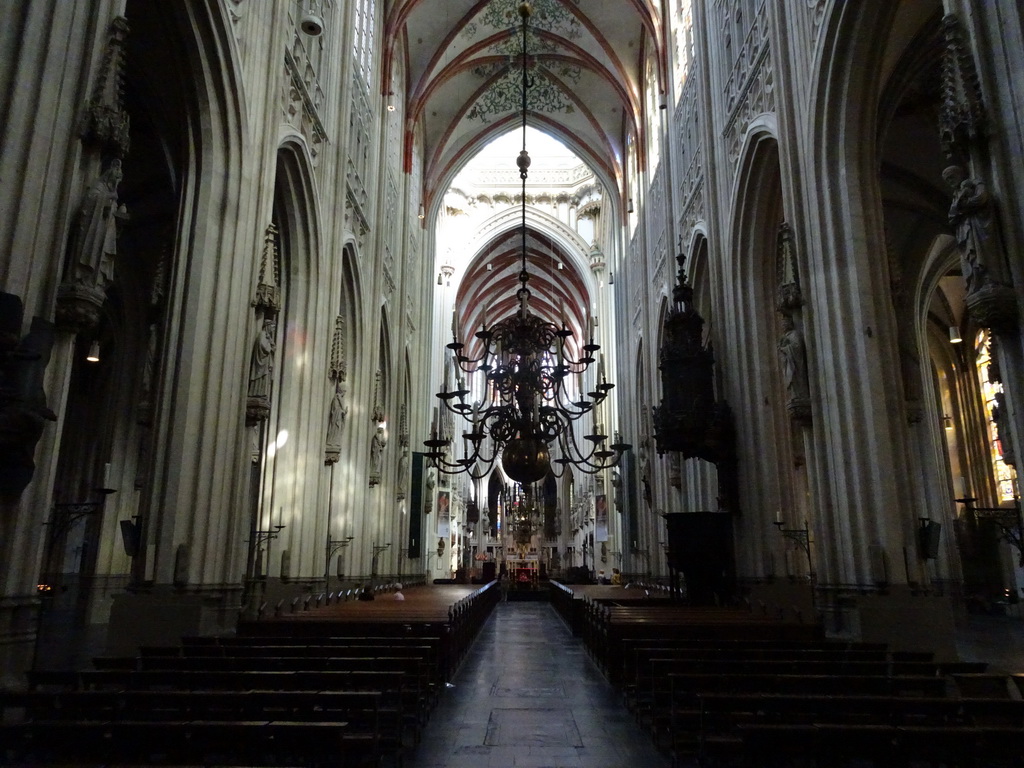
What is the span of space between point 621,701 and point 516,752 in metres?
2.48

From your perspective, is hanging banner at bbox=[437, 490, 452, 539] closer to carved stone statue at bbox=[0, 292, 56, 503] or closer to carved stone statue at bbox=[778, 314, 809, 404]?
carved stone statue at bbox=[778, 314, 809, 404]

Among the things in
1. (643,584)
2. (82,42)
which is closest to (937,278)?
(643,584)

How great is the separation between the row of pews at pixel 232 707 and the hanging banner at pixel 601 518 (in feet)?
88.9

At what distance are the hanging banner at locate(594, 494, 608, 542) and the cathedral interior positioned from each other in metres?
6.72

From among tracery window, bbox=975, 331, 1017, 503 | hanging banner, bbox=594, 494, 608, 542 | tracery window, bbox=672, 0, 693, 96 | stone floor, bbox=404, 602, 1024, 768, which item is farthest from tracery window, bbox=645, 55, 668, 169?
hanging banner, bbox=594, 494, 608, 542

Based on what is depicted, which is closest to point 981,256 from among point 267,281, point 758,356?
point 758,356

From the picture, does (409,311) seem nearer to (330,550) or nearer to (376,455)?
(376,455)

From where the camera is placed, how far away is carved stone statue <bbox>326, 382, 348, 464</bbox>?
47.1ft

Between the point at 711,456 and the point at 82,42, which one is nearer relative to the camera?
the point at 82,42

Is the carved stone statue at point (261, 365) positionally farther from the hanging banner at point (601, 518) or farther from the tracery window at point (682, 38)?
the hanging banner at point (601, 518)

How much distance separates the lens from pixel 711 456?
46.1 feet

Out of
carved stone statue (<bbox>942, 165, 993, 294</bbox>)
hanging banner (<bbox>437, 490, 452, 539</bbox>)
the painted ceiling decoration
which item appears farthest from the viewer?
hanging banner (<bbox>437, 490, 452, 539</bbox>)

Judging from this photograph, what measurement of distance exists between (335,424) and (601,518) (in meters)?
23.1

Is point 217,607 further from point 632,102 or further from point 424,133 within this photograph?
point 424,133
